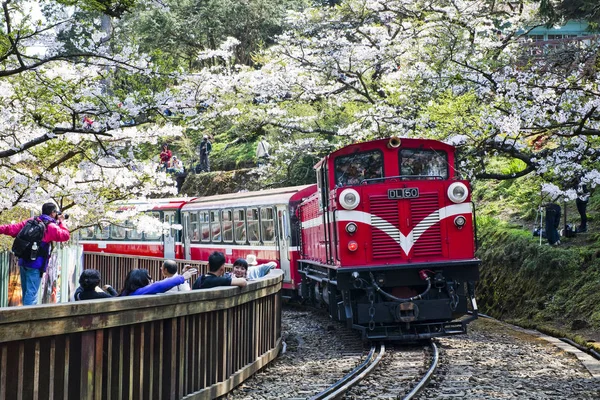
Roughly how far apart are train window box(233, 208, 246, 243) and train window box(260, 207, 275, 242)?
1.03m

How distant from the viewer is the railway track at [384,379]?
8.57 m

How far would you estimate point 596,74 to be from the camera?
13469mm

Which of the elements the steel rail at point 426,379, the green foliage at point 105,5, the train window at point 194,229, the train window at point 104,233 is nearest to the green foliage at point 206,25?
the train window at point 104,233

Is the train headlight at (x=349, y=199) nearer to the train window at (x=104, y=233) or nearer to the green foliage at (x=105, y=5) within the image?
the green foliage at (x=105, y=5)

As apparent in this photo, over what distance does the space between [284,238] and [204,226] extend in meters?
5.14

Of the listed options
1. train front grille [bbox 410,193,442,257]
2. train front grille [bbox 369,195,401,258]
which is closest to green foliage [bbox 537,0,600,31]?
train front grille [bbox 410,193,442,257]

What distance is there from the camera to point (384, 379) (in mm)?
9664

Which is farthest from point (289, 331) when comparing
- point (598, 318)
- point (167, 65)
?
point (167, 65)

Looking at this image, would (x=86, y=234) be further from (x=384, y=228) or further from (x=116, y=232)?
(x=384, y=228)

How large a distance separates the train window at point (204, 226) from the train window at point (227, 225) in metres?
1.13

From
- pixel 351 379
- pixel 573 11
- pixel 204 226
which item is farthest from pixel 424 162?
pixel 204 226

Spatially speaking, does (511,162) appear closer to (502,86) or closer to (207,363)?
(502,86)

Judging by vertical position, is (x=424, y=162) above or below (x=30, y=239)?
Result: above

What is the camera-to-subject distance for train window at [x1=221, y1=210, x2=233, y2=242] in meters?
22.0
